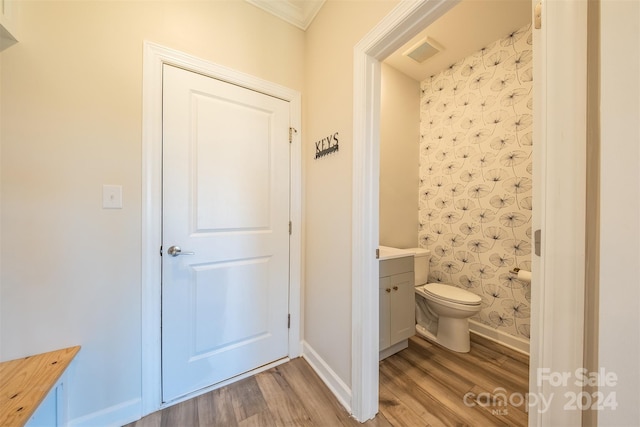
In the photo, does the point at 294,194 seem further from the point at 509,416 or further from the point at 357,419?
the point at 509,416

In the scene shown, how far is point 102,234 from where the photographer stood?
1108 millimetres

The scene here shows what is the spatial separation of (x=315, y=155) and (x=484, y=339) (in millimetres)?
2205

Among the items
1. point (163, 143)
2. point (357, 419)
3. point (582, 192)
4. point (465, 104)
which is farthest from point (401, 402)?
point (465, 104)

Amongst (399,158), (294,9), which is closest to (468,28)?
(399,158)

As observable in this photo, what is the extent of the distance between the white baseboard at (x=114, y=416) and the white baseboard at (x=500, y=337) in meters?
2.59

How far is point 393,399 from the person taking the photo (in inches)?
52.0

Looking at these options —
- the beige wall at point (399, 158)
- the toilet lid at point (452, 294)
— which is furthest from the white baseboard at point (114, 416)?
the toilet lid at point (452, 294)

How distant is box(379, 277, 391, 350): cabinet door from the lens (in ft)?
5.25

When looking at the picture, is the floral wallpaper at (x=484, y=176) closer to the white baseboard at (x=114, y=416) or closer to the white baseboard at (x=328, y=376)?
the white baseboard at (x=328, y=376)

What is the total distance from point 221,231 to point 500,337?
2.45m

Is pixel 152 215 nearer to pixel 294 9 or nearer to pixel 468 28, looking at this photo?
pixel 294 9

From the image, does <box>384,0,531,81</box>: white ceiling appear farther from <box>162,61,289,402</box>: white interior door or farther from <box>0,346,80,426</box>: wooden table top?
<box>0,346,80,426</box>: wooden table top

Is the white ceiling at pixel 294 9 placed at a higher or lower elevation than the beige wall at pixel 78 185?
higher

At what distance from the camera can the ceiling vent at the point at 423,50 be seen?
1.87 m
